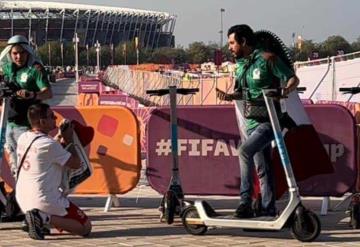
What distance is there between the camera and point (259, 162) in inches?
289

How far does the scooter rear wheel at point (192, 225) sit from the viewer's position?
24.5 feet

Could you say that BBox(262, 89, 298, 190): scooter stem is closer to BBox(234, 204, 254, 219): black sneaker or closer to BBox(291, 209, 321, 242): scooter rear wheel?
BBox(291, 209, 321, 242): scooter rear wheel

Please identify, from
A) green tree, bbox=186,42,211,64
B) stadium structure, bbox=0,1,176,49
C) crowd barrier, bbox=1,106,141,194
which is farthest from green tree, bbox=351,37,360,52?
crowd barrier, bbox=1,106,141,194

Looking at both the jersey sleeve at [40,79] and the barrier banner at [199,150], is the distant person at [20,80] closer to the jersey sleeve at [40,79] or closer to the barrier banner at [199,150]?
the jersey sleeve at [40,79]

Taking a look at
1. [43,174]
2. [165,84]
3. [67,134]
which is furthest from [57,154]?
[165,84]

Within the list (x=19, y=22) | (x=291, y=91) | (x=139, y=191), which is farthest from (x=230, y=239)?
(x=19, y=22)

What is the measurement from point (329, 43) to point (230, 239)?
92.5 meters

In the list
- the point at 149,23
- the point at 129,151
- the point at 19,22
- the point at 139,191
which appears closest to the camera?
the point at 129,151

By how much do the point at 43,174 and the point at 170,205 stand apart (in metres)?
1.38

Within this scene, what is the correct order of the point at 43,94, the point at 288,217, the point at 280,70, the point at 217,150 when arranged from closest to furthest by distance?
the point at 288,217, the point at 280,70, the point at 43,94, the point at 217,150

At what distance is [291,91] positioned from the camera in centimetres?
705

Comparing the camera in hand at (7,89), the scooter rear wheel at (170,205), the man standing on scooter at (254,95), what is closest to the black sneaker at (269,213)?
the man standing on scooter at (254,95)

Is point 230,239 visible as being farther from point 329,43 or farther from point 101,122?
point 329,43

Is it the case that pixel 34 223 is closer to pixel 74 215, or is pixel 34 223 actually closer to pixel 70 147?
pixel 74 215
